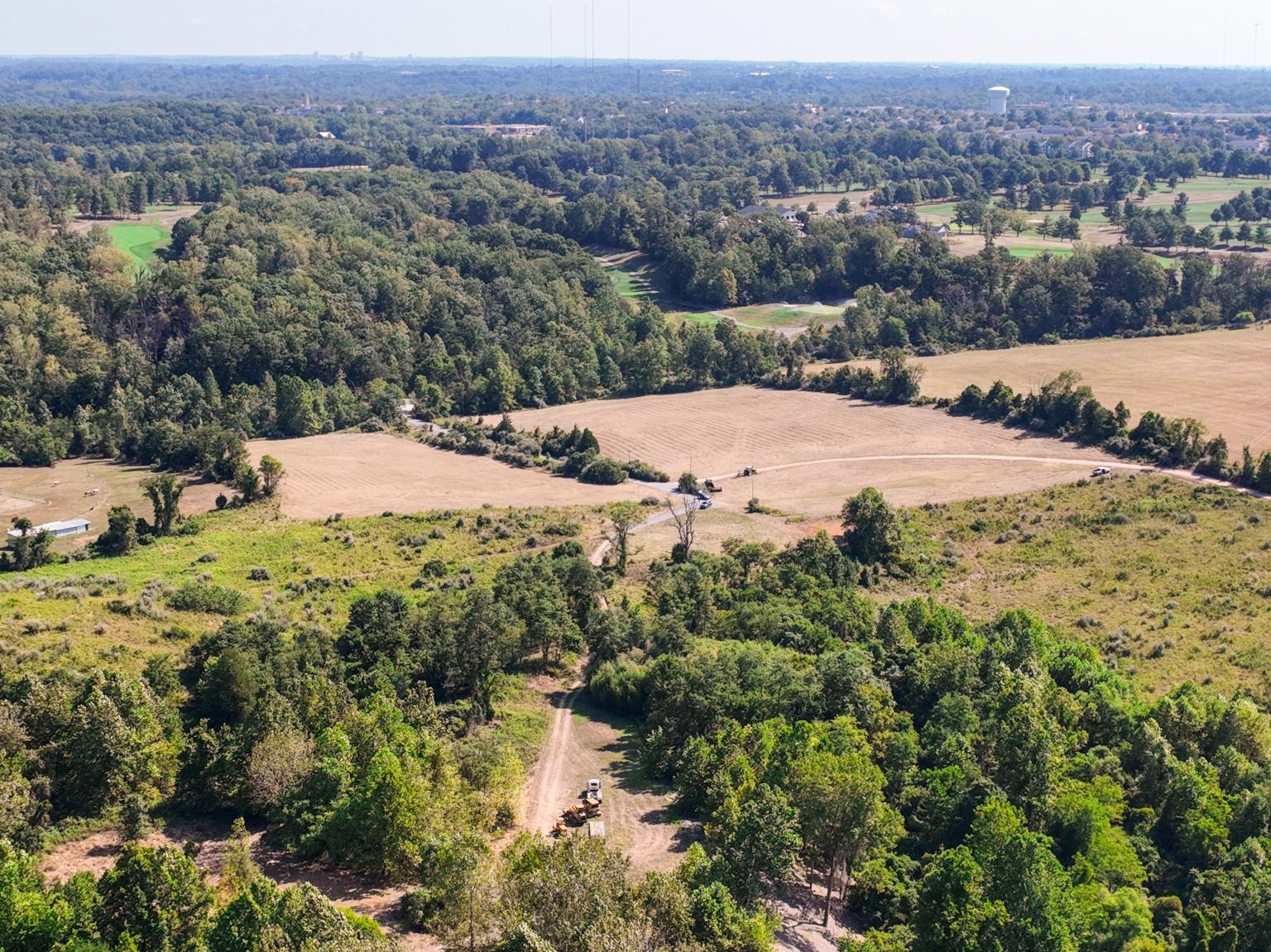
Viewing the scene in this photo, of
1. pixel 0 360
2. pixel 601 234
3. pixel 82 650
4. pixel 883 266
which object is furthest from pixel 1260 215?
pixel 82 650

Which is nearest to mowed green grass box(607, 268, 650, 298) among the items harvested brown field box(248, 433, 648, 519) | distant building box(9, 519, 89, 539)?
harvested brown field box(248, 433, 648, 519)

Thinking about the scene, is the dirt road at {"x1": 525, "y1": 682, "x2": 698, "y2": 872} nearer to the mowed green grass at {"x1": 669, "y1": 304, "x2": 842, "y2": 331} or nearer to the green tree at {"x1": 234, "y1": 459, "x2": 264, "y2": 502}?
the green tree at {"x1": 234, "y1": 459, "x2": 264, "y2": 502}

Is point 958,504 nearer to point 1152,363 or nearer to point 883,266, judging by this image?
point 1152,363

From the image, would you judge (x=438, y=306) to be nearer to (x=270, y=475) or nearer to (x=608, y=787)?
(x=270, y=475)

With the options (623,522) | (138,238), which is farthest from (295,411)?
(138,238)

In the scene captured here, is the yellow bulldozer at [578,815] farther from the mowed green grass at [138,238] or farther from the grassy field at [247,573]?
the mowed green grass at [138,238]
